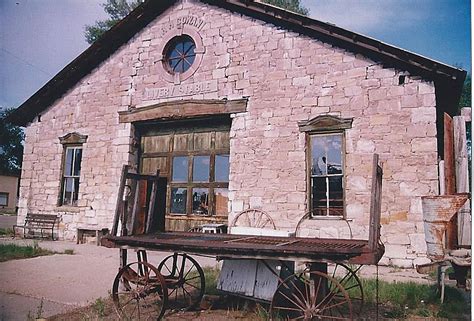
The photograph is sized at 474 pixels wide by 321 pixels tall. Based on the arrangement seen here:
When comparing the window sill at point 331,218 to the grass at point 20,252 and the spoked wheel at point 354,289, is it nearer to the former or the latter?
the spoked wheel at point 354,289

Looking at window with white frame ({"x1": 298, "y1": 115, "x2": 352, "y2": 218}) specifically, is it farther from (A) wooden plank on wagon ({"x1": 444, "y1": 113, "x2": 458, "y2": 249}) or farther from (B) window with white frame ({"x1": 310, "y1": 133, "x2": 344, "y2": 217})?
(A) wooden plank on wagon ({"x1": 444, "y1": 113, "x2": 458, "y2": 249})

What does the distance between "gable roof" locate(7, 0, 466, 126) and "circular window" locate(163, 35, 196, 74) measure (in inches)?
33.7

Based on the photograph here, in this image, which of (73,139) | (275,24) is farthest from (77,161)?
(275,24)

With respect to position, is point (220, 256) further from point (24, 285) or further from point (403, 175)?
point (403, 175)

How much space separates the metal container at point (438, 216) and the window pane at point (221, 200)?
4561 mm

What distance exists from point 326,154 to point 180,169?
314 cm

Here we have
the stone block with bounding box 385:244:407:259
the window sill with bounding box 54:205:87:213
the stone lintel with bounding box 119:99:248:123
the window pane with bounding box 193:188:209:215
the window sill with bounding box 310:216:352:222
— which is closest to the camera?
the stone block with bounding box 385:244:407:259

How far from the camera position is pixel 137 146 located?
27.7 feet

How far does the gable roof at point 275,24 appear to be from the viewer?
5.88 m

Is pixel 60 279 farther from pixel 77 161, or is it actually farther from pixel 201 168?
pixel 77 161

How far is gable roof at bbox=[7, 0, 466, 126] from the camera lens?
5.88m

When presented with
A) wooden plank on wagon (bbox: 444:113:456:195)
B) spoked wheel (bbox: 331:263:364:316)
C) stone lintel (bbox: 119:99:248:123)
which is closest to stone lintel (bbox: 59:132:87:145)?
stone lintel (bbox: 119:99:248:123)

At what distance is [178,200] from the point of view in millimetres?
7934

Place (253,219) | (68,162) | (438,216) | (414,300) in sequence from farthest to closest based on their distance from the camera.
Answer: (68,162) → (253,219) → (414,300) → (438,216)
